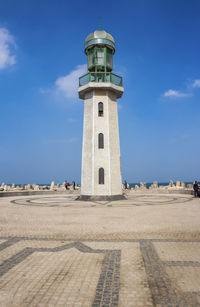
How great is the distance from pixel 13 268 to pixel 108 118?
18.1 meters

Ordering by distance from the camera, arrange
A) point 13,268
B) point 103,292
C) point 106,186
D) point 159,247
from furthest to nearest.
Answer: point 106,186
point 159,247
point 13,268
point 103,292

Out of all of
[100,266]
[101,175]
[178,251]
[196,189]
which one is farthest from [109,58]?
[100,266]

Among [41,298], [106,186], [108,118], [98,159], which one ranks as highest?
[108,118]

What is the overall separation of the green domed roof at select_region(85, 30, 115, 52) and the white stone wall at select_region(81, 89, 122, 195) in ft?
16.7

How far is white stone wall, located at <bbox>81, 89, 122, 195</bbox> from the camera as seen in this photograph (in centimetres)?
2106

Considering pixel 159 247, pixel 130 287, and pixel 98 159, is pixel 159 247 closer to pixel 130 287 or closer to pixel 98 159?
pixel 130 287

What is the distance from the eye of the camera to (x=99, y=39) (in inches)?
890

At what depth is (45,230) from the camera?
8773mm

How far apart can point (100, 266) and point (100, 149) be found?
1655 centimetres

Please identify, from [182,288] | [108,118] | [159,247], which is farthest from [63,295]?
[108,118]

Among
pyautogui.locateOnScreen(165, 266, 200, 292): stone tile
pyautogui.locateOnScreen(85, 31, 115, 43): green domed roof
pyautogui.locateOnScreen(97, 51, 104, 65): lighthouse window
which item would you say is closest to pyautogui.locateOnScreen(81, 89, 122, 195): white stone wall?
pyautogui.locateOnScreen(97, 51, 104, 65): lighthouse window

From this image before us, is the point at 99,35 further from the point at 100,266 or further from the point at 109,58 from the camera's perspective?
the point at 100,266

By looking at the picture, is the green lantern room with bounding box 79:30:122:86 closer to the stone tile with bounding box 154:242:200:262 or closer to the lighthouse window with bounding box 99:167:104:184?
the lighthouse window with bounding box 99:167:104:184

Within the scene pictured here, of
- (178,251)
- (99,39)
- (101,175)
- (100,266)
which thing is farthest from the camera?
(99,39)
